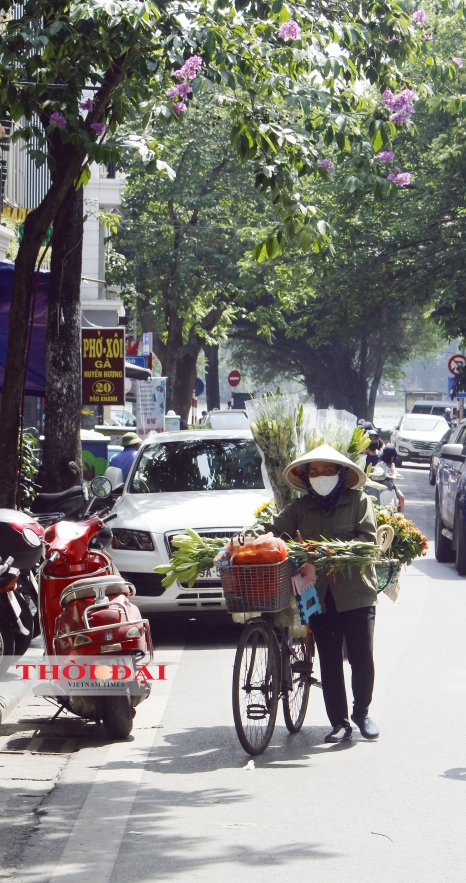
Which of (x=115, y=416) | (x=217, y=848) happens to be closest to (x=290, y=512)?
(x=217, y=848)

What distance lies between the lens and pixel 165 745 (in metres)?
6.96

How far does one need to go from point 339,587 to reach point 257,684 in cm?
67

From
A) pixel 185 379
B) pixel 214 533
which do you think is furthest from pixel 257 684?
pixel 185 379

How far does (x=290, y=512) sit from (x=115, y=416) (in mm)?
49023

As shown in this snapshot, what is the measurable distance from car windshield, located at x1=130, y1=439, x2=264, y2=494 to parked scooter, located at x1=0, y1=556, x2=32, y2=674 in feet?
13.0

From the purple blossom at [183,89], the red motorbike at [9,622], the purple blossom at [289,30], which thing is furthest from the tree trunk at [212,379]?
the red motorbike at [9,622]

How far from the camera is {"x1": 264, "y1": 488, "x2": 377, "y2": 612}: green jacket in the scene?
22.3 ft

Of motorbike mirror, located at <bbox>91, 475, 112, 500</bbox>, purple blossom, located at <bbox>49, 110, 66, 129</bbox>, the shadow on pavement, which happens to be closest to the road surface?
the shadow on pavement

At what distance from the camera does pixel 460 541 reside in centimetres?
1491

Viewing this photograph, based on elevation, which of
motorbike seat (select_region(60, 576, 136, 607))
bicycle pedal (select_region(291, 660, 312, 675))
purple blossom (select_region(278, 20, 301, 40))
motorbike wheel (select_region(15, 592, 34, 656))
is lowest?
bicycle pedal (select_region(291, 660, 312, 675))

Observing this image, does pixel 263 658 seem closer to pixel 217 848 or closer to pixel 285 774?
pixel 285 774

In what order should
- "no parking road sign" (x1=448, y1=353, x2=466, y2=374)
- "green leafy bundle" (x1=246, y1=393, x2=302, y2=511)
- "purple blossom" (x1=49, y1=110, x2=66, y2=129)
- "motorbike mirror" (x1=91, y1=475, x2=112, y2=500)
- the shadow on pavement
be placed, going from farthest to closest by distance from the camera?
1. "no parking road sign" (x1=448, y1=353, x2=466, y2=374)
2. "purple blossom" (x1=49, y1=110, x2=66, y2=129)
3. "green leafy bundle" (x1=246, y1=393, x2=302, y2=511)
4. "motorbike mirror" (x1=91, y1=475, x2=112, y2=500)
5. the shadow on pavement

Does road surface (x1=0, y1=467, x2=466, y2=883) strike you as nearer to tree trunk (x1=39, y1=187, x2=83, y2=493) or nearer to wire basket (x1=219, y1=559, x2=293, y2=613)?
wire basket (x1=219, y1=559, x2=293, y2=613)

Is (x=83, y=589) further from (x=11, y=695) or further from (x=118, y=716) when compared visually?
(x=11, y=695)
